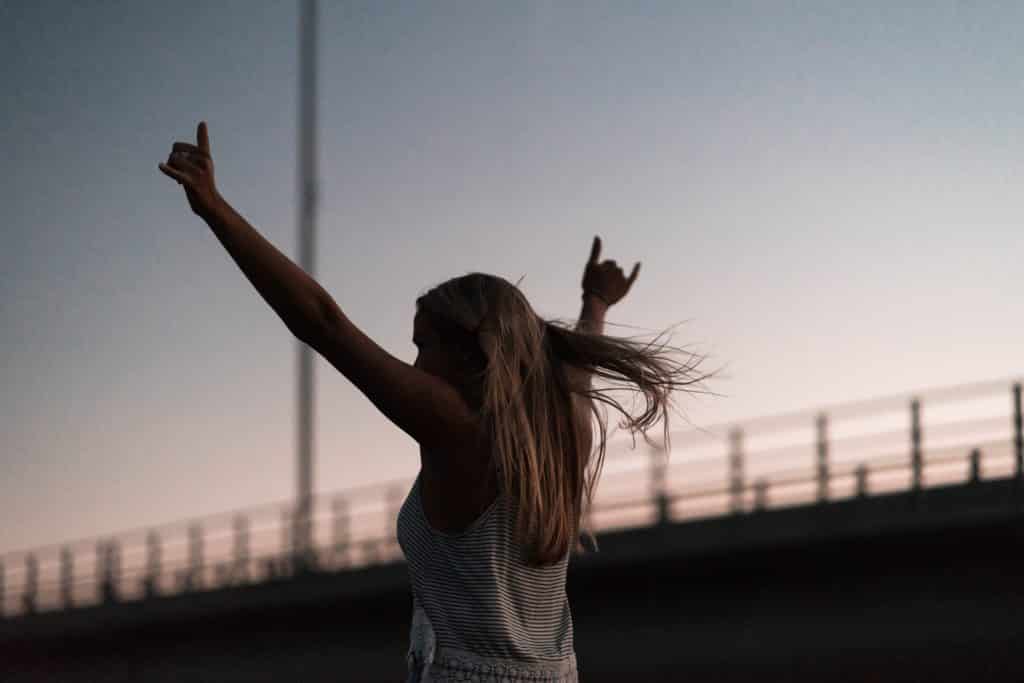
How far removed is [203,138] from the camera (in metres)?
3.64

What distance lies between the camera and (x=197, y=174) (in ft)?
11.4

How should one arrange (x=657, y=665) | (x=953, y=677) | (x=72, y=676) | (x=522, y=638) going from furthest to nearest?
(x=72, y=676) < (x=657, y=665) < (x=953, y=677) < (x=522, y=638)

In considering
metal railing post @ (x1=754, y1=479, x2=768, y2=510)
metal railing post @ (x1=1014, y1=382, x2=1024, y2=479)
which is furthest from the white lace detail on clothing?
metal railing post @ (x1=754, y1=479, x2=768, y2=510)

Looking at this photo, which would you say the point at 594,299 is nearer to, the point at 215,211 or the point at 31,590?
the point at 215,211

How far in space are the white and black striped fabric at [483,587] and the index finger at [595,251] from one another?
5.29 feet

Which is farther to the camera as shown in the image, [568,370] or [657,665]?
[657,665]

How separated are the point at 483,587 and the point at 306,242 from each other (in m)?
27.7

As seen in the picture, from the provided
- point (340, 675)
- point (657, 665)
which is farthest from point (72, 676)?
point (657, 665)

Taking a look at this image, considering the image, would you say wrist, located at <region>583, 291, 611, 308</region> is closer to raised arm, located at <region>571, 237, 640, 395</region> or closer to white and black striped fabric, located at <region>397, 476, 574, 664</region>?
raised arm, located at <region>571, 237, 640, 395</region>

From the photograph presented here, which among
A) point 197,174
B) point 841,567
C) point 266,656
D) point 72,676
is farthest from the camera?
point 72,676

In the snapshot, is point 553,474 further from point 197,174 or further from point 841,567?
point 841,567

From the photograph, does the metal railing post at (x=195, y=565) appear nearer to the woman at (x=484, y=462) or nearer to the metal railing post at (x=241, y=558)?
the metal railing post at (x=241, y=558)

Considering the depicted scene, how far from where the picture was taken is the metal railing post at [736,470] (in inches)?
703

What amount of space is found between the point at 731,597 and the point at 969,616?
2767 millimetres
